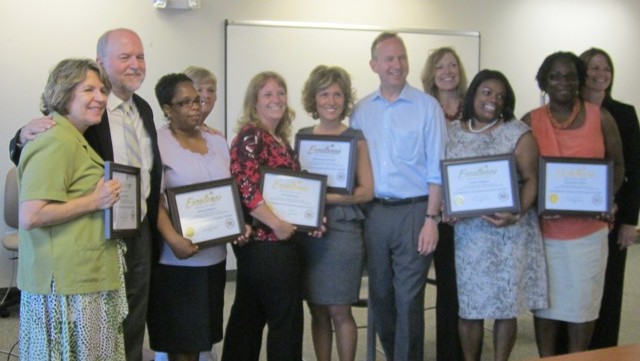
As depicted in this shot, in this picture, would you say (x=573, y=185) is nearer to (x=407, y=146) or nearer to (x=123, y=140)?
(x=407, y=146)

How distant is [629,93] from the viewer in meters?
6.91

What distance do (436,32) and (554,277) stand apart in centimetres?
359

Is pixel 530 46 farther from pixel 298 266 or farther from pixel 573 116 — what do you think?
pixel 298 266

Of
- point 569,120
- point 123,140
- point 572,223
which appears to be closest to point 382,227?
point 572,223

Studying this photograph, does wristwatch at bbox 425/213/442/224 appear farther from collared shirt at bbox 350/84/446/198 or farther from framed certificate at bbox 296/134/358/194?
framed certificate at bbox 296/134/358/194

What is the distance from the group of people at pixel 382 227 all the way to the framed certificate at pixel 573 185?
6 centimetres

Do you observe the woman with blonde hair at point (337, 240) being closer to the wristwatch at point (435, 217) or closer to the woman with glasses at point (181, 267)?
the wristwatch at point (435, 217)

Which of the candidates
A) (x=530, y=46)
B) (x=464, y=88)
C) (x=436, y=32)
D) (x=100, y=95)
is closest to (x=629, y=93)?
(x=530, y=46)

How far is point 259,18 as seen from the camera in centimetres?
552

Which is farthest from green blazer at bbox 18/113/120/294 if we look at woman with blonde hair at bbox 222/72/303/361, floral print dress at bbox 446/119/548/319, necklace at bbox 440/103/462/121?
necklace at bbox 440/103/462/121

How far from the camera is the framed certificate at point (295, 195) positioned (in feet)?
8.91

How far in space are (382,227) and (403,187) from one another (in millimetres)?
206

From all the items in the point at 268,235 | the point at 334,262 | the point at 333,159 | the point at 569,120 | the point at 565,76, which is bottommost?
the point at 334,262

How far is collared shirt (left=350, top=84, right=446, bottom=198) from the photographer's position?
2.94 m
